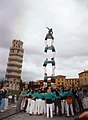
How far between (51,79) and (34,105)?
417 inches

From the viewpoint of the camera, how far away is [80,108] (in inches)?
532

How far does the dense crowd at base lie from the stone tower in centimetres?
8256

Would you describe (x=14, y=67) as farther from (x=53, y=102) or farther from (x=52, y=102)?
(x=52, y=102)

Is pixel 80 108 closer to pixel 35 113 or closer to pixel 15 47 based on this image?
pixel 35 113

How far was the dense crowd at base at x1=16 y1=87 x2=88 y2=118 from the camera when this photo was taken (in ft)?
39.2

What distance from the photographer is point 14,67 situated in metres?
99.8

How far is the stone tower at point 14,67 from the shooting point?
96869 mm

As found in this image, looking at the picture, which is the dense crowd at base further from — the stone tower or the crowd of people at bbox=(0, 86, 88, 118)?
the stone tower

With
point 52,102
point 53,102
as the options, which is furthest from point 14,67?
point 52,102

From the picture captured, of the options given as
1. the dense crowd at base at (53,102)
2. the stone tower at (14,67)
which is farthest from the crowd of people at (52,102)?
the stone tower at (14,67)

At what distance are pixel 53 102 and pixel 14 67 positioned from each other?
292 ft

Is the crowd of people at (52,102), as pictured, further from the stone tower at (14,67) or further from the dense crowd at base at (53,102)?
the stone tower at (14,67)

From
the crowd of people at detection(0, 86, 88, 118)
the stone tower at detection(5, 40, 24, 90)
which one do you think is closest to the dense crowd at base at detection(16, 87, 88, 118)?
the crowd of people at detection(0, 86, 88, 118)

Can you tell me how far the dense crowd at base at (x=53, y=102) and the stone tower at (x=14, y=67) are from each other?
82564 millimetres
